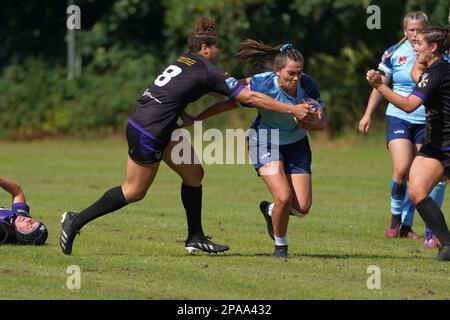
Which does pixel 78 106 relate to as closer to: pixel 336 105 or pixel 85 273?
pixel 336 105

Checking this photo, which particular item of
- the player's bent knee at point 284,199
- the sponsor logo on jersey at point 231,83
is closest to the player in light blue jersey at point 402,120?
the player's bent knee at point 284,199

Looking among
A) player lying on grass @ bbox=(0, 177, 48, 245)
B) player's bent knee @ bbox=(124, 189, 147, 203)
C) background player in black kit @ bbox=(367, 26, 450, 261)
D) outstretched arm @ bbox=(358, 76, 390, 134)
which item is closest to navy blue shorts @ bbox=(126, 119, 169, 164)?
player's bent knee @ bbox=(124, 189, 147, 203)

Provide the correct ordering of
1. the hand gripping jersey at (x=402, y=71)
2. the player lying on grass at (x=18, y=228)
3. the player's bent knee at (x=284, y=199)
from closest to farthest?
the player's bent knee at (x=284, y=199)
the player lying on grass at (x=18, y=228)
the hand gripping jersey at (x=402, y=71)

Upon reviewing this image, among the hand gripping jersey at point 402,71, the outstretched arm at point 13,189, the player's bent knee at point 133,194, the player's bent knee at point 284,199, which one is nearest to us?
the player's bent knee at point 284,199

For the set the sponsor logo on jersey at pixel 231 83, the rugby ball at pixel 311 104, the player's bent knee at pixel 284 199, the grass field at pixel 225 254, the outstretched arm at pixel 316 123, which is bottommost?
the grass field at pixel 225 254

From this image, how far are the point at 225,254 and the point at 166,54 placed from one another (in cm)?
1927

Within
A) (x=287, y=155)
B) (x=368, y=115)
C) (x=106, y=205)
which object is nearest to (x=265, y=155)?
(x=287, y=155)

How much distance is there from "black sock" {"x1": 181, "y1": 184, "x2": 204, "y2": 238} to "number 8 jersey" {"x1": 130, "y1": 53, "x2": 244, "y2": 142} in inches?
25.8

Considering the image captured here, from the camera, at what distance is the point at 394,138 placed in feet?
36.0

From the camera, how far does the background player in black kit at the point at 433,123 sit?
28.8 feet

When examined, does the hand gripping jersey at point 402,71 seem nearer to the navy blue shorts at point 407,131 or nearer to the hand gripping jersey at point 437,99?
the navy blue shorts at point 407,131

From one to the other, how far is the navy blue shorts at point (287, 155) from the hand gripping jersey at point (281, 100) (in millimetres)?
53

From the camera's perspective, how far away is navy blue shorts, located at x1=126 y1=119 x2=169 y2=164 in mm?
8945
